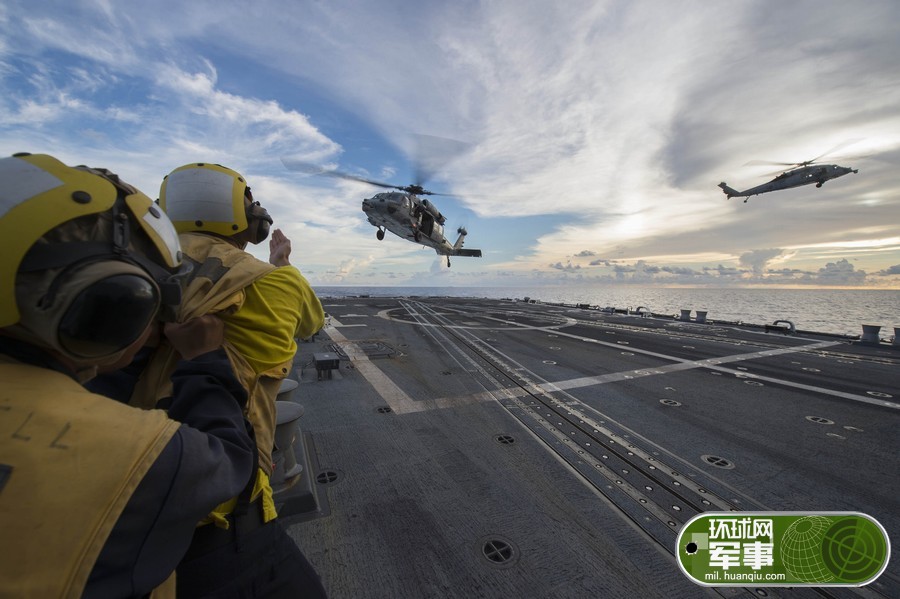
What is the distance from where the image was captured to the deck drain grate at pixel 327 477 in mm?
4191

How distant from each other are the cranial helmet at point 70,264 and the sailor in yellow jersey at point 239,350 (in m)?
0.50

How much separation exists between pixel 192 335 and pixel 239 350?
242 millimetres

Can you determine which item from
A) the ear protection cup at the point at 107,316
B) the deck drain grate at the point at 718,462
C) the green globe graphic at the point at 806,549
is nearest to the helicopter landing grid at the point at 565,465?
the deck drain grate at the point at 718,462

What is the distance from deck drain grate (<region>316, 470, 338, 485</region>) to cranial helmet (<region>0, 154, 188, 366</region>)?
11.7 ft

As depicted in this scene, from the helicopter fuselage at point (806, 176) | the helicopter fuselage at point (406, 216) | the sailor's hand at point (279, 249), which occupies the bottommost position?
the sailor's hand at point (279, 249)

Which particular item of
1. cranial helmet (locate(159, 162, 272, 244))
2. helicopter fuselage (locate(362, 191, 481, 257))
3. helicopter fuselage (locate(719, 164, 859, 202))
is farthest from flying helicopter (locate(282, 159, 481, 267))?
helicopter fuselage (locate(719, 164, 859, 202))

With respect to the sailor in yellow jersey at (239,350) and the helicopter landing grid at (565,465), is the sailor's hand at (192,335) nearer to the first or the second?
the sailor in yellow jersey at (239,350)

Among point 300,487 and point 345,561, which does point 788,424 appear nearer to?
point 345,561

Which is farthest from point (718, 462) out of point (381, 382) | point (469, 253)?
point (469, 253)

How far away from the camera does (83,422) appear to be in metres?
0.94

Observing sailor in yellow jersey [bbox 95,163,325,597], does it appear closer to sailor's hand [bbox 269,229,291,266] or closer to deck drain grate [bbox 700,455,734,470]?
sailor's hand [bbox 269,229,291,266]

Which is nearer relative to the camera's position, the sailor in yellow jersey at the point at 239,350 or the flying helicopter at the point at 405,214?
the sailor in yellow jersey at the point at 239,350

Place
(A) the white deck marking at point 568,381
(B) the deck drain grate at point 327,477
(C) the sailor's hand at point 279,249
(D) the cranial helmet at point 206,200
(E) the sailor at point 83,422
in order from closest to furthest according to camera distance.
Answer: (E) the sailor at point 83,422 < (D) the cranial helmet at point 206,200 < (C) the sailor's hand at point 279,249 < (B) the deck drain grate at point 327,477 < (A) the white deck marking at point 568,381

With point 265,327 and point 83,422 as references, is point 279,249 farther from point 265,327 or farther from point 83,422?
point 83,422
